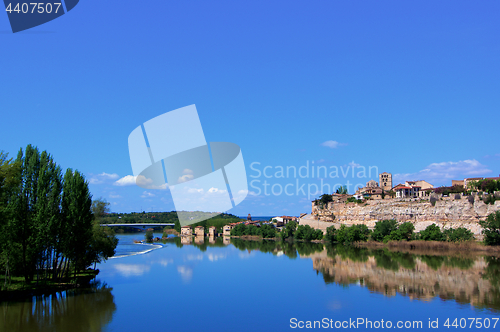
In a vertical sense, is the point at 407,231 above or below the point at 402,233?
above

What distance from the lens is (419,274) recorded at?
18828 mm

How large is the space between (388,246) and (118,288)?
79.4 feet

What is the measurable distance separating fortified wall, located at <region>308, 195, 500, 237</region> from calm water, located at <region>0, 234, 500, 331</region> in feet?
29.1

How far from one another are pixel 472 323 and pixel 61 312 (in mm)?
12149

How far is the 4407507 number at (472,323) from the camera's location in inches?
409

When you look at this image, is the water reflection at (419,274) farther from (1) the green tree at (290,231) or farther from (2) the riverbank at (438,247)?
(1) the green tree at (290,231)

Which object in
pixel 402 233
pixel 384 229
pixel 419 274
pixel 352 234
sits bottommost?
pixel 419 274

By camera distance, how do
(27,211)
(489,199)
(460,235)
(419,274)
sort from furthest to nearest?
(489,199), (460,235), (419,274), (27,211)

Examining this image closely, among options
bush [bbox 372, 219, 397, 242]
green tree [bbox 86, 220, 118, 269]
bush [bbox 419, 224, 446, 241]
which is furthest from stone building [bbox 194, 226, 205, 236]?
green tree [bbox 86, 220, 118, 269]

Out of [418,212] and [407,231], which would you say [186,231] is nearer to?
[418,212]

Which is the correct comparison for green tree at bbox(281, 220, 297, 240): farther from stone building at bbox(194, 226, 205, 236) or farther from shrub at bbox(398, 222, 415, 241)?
stone building at bbox(194, 226, 205, 236)

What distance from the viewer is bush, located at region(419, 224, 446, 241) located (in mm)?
29594

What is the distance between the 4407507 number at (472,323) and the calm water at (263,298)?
0.30 ft

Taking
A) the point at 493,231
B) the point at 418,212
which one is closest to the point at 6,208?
the point at 493,231
